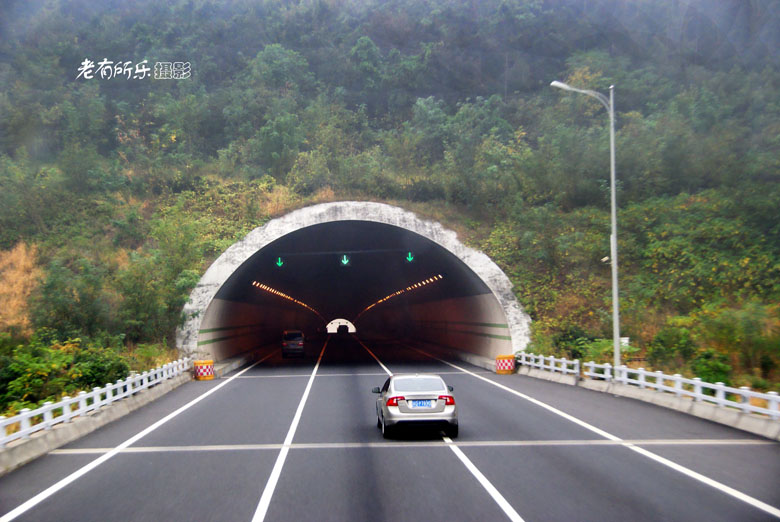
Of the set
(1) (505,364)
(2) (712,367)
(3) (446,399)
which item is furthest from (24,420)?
(1) (505,364)

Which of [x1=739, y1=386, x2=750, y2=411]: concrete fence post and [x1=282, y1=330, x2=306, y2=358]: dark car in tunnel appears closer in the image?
[x1=739, y1=386, x2=750, y2=411]: concrete fence post

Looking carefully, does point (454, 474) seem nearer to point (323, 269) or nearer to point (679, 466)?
point (679, 466)

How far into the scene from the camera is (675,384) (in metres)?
18.8

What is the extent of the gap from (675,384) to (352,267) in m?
37.7

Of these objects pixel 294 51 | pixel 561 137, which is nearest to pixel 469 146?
pixel 561 137

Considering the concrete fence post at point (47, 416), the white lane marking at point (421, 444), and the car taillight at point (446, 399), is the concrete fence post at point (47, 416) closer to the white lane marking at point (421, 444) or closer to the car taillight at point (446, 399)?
the white lane marking at point (421, 444)

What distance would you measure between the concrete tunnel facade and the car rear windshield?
58.3ft

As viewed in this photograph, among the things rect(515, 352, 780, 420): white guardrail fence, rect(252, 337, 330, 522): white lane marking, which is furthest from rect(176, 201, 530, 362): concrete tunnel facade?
rect(252, 337, 330, 522): white lane marking

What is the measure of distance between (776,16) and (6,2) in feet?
222

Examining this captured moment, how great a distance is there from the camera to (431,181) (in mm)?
38781

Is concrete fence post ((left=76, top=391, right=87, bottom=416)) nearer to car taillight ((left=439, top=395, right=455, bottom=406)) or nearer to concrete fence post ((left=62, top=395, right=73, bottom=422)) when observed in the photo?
concrete fence post ((left=62, top=395, right=73, bottom=422))

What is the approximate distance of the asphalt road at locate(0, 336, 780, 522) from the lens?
8828mm

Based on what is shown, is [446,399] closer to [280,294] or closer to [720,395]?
[720,395]

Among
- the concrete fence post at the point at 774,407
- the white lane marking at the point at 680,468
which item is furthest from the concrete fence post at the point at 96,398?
the concrete fence post at the point at 774,407
